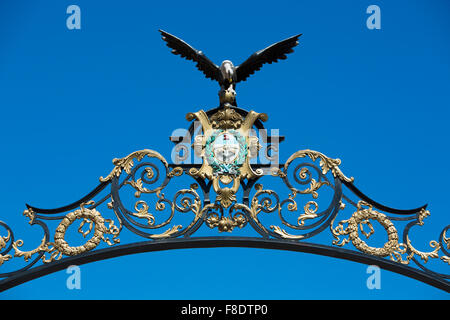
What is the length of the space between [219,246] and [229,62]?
2.27m

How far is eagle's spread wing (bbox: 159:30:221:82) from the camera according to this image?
8242 mm

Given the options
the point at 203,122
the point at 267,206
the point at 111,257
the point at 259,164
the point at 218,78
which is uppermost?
the point at 218,78

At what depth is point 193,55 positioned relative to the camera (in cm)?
833

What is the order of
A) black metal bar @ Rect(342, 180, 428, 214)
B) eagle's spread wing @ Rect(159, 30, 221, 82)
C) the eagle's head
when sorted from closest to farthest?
black metal bar @ Rect(342, 180, 428, 214) < the eagle's head < eagle's spread wing @ Rect(159, 30, 221, 82)

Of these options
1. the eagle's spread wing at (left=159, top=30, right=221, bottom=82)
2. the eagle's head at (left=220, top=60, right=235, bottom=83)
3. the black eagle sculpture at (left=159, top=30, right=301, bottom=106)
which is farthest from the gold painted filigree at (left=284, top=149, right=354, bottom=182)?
the eagle's spread wing at (left=159, top=30, right=221, bottom=82)

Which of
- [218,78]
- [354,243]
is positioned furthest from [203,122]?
[354,243]

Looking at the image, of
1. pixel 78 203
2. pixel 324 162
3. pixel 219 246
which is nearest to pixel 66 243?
pixel 78 203

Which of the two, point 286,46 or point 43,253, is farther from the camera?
point 286,46

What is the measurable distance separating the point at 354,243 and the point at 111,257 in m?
2.79

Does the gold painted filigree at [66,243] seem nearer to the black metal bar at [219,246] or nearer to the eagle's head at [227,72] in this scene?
the black metal bar at [219,246]

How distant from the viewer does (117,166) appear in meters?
7.88

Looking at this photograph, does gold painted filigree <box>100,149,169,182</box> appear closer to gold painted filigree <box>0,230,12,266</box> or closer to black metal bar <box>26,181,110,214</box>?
black metal bar <box>26,181,110,214</box>

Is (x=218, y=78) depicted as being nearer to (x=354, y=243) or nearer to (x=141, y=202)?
(x=141, y=202)

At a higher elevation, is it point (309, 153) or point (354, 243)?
point (309, 153)
